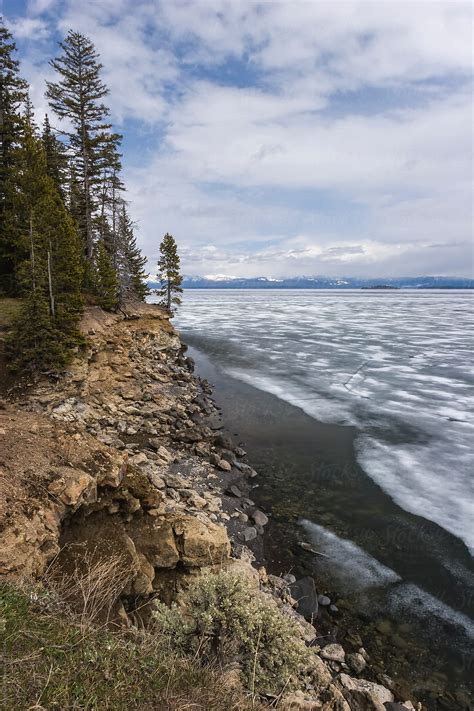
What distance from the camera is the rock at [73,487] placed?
19.9 ft

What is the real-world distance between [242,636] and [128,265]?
2811 centimetres

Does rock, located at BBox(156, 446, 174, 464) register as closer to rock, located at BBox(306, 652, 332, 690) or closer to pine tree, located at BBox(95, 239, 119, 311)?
rock, located at BBox(306, 652, 332, 690)

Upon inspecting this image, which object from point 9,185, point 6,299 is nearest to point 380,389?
point 6,299

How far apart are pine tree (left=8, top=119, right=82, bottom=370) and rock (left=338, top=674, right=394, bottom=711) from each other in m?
13.8

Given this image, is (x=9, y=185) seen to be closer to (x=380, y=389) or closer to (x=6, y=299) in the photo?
(x=6, y=299)

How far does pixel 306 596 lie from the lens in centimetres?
735

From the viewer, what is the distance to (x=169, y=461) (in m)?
12.0

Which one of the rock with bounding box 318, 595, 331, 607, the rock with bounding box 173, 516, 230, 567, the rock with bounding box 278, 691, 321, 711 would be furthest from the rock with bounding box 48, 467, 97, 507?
the rock with bounding box 318, 595, 331, 607

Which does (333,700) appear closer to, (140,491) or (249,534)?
(249,534)

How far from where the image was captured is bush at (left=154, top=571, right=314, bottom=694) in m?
4.26

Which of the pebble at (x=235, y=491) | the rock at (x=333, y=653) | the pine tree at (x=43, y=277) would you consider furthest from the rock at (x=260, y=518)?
the pine tree at (x=43, y=277)

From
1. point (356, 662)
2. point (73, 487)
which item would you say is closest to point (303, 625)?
point (356, 662)

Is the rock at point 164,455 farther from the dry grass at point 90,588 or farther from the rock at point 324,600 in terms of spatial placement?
the dry grass at point 90,588

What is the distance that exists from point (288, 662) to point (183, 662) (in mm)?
1427
